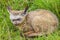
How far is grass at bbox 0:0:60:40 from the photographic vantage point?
726cm

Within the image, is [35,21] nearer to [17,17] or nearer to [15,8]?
[17,17]

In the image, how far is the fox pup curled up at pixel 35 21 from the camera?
7277 mm

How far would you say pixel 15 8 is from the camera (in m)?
8.42

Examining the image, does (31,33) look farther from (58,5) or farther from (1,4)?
(1,4)

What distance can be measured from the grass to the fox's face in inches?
10.3

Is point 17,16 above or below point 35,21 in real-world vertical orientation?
above

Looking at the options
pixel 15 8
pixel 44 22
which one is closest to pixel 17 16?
pixel 44 22

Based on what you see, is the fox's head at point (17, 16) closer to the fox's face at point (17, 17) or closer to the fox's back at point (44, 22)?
the fox's face at point (17, 17)

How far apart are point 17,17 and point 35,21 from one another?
0.47m

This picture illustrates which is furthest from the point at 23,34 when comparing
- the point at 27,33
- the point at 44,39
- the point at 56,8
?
the point at 56,8

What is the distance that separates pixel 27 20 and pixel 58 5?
954 millimetres

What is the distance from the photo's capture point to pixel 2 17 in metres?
8.04

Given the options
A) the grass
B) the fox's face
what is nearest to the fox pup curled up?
the fox's face

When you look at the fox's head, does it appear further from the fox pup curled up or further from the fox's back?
the fox's back
